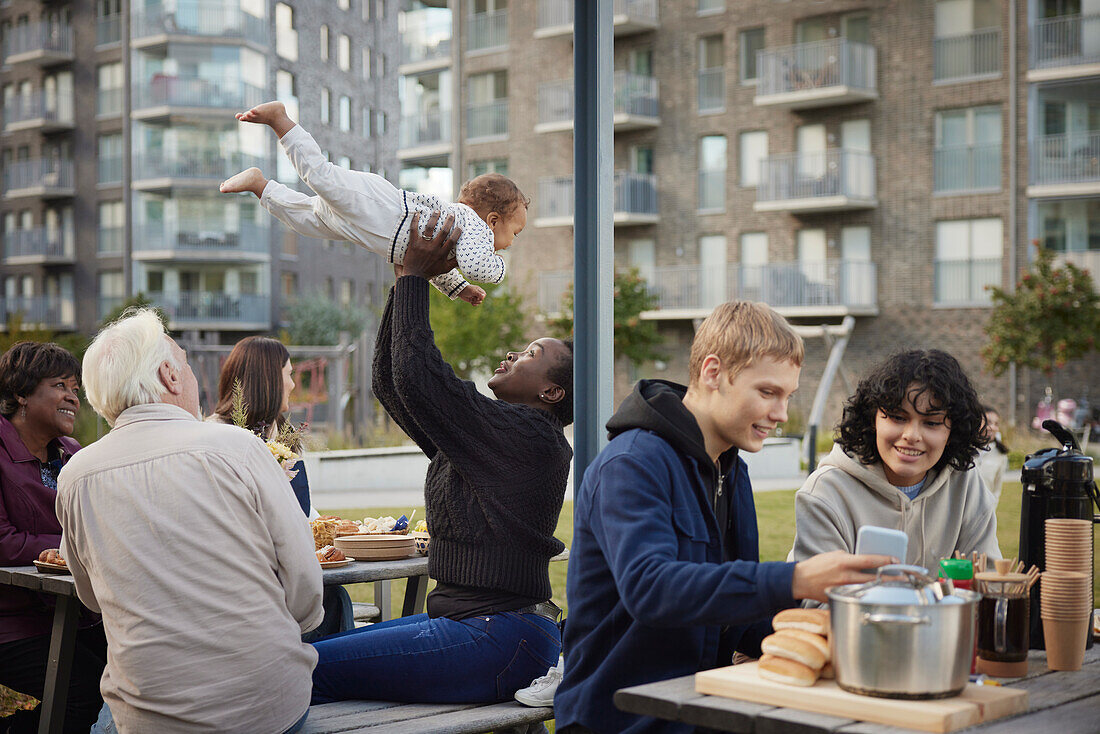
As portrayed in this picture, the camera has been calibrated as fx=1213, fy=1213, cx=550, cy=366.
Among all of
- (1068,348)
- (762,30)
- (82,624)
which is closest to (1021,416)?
(1068,348)

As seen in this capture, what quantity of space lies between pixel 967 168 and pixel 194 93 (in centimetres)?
1999

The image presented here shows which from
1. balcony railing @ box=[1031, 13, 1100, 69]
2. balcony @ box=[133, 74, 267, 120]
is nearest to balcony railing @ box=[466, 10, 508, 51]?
balcony @ box=[133, 74, 267, 120]

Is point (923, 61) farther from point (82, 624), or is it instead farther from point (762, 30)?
point (82, 624)

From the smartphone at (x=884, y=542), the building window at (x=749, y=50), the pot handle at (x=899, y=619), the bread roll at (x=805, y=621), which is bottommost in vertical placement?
the bread roll at (x=805, y=621)

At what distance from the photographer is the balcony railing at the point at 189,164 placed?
106ft

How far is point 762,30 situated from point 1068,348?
30.6 ft

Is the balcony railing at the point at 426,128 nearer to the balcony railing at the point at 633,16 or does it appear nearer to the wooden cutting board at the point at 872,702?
the balcony railing at the point at 633,16

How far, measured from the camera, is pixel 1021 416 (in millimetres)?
22312

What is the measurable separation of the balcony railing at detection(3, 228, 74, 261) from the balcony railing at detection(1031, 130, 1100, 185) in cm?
2543

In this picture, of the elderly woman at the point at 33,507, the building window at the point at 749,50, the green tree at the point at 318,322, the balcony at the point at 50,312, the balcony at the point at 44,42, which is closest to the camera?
the elderly woman at the point at 33,507

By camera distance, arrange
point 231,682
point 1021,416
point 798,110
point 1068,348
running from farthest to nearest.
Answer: point 798,110
point 1021,416
point 1068,348
point 231,682

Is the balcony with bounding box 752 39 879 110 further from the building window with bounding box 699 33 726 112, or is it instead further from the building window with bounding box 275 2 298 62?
the building window with bounding box 275 2 298 62

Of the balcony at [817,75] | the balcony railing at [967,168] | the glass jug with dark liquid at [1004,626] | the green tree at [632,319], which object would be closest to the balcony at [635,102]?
the balcony at [817,75]

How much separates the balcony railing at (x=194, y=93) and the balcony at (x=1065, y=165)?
65.0 ft
